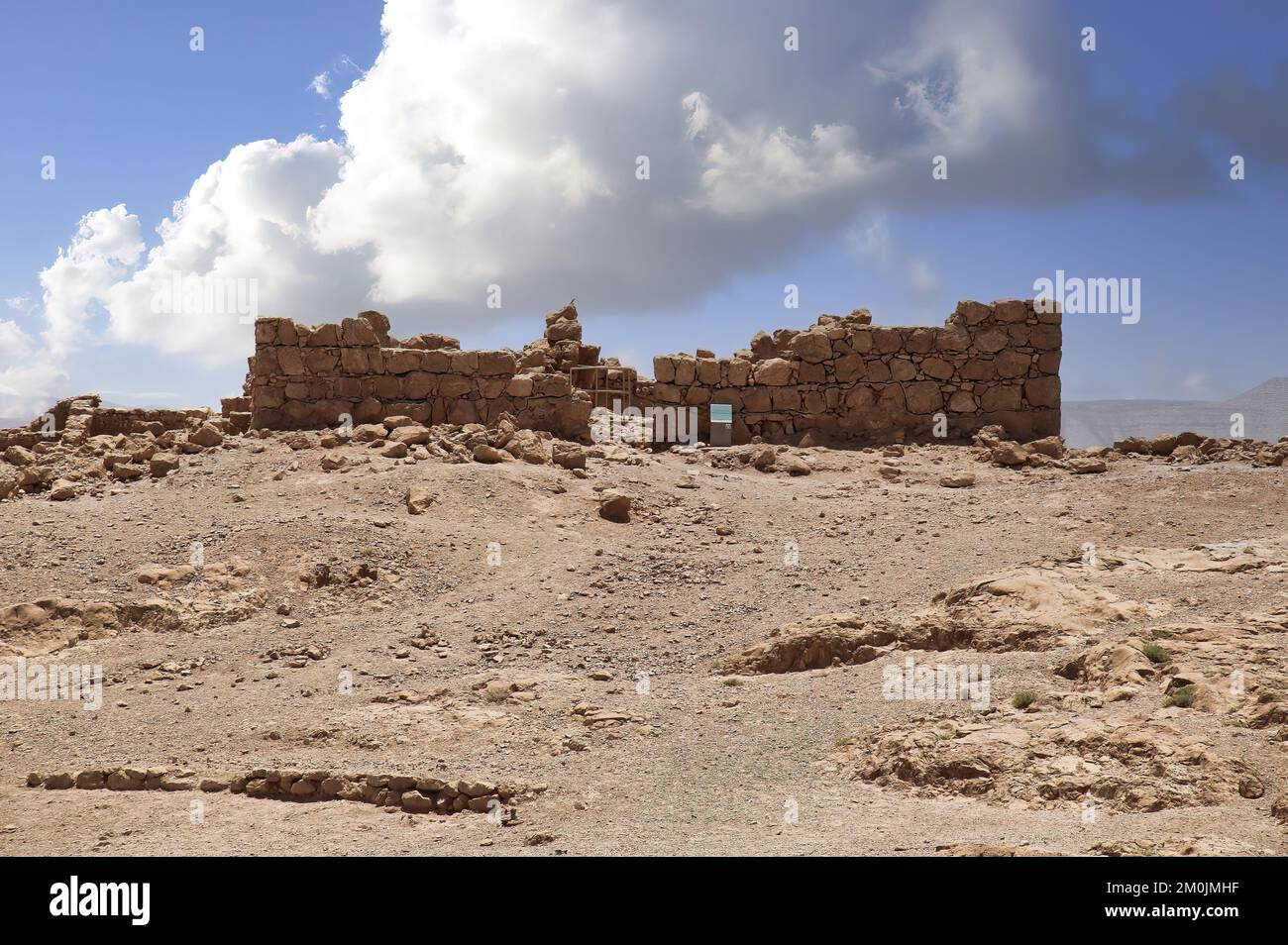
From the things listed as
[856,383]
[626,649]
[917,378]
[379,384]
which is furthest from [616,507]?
[917,378]

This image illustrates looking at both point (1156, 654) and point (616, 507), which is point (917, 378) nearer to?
point (616, 507)

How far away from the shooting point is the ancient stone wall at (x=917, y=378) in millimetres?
17859

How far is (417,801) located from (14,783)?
Result: 3.03 m

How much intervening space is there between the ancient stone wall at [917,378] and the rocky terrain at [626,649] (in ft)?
7.45

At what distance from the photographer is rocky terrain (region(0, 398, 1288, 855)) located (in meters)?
6.42

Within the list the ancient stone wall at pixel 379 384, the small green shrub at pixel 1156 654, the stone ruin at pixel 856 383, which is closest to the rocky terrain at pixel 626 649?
the small green shrub at pixel 1156 654

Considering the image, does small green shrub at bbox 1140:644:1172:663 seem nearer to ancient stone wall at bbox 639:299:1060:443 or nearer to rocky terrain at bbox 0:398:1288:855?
rocky terrain at bbox 0:398:1288:855

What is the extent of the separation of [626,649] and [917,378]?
9.80 metres

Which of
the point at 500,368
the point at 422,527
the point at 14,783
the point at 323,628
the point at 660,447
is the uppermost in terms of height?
the point at 500,368

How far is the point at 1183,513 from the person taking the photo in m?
12.1

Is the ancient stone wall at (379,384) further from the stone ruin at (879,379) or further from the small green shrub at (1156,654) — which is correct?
the small green shrub at (1156,654)

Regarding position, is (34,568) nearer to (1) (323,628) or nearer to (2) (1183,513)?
(1) (323,628)

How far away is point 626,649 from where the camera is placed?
32.0ft
